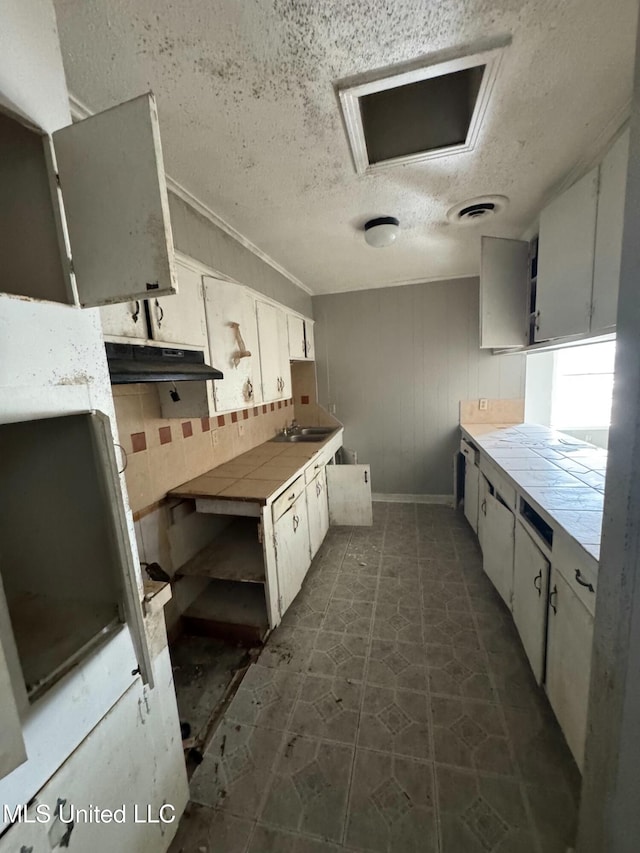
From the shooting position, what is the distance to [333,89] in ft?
3.58

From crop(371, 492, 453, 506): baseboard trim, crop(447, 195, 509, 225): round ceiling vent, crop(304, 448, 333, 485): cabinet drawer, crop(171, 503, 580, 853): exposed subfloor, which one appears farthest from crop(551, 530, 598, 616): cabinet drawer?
crop(371, 492, 453, 506): baseboard trim

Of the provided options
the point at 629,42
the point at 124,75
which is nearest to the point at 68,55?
the point at 124,75

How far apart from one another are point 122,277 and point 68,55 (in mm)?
847

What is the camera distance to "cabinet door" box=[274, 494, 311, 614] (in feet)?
6.38

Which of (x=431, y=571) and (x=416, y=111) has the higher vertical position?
(x=416, y=111)

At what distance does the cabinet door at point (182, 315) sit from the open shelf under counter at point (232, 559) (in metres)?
1.03

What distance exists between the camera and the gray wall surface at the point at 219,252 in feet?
5.30

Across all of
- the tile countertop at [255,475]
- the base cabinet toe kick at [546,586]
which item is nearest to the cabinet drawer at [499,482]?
the base cabinet toe kick at [546,586]

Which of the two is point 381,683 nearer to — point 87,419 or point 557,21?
point 87,419

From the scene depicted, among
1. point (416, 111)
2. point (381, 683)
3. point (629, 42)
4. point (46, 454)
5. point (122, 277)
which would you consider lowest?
point (381, 683)

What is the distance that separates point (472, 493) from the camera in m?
2.88

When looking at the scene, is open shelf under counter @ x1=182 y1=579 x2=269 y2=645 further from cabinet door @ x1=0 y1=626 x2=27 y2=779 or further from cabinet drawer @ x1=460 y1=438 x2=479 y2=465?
cabinet drawer @ x1=460 y1=438 x2=479 y2=465

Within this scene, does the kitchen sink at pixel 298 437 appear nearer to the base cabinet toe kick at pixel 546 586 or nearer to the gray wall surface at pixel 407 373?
the gray wall surface at pixel 407 373

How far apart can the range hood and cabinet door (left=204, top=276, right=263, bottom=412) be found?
0.21 meters
